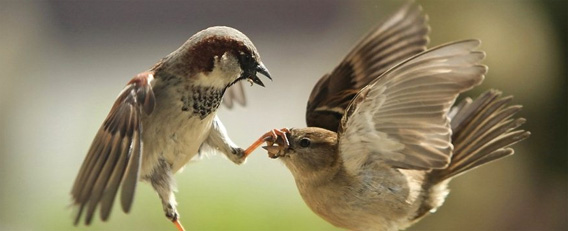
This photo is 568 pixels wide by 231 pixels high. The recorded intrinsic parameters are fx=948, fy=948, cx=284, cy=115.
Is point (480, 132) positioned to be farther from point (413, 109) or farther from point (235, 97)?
point (235, 97)

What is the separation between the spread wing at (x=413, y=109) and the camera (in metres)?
1.81

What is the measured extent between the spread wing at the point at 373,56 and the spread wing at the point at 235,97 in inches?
9.0

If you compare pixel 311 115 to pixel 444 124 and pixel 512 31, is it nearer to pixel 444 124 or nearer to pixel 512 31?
pixel 444 124

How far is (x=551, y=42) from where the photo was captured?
3.59 m

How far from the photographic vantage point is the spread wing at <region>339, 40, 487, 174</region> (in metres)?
1.81

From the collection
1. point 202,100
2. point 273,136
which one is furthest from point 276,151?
point 202,100

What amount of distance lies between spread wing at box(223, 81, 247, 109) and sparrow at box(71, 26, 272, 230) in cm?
37

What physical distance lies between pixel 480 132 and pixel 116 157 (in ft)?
3.20

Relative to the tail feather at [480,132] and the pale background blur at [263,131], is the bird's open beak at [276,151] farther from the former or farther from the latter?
the pale background blur at [263,131]

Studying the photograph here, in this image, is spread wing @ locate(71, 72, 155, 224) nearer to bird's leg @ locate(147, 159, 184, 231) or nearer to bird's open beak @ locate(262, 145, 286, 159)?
bird's leg @ locate(147, 159, 184, 231)

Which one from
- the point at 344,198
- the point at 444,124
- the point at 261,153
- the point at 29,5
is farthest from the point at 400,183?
the point at 29,5

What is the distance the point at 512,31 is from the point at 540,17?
159 mm

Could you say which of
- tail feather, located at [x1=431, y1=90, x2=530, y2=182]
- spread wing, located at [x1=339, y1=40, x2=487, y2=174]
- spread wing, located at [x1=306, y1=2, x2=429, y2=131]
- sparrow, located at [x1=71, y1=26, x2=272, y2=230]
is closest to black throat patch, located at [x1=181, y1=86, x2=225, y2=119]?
sparrow, located at [x1=71, y1=26, x2=272, y2=230]

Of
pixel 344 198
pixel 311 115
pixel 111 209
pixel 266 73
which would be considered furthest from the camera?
pixel 311 115
